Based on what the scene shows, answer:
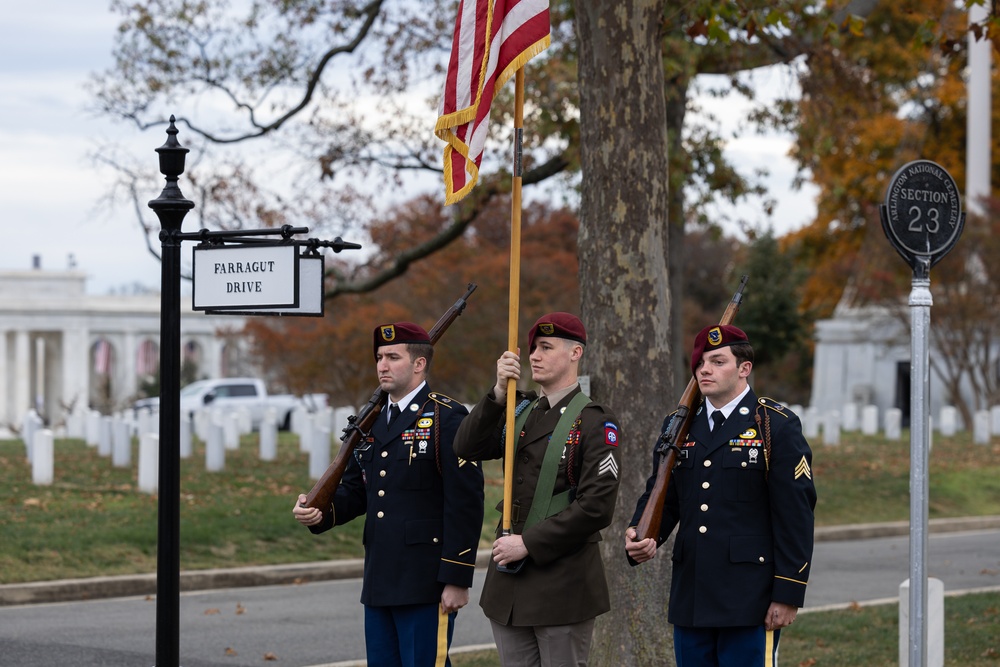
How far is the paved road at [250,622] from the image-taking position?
8.92 metres

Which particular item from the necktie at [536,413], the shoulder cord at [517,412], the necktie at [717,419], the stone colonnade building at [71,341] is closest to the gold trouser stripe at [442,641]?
the shoulder cord at [517,412]

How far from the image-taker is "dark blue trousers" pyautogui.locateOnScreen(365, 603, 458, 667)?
5805 mm

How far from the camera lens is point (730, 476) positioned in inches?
210

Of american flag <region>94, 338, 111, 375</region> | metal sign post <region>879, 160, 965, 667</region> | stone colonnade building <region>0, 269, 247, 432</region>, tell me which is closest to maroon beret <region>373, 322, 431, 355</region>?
metal sign post <region>879, 160, 965, 667</region>

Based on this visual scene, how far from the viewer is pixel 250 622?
10.4m

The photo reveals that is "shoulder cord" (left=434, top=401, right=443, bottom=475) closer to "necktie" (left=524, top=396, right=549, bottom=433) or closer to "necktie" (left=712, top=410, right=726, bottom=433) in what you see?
"necktie" (left=524, top=396, right=549, bottom=433)

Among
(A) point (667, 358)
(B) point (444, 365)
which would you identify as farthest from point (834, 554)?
(B) point (444, 365)

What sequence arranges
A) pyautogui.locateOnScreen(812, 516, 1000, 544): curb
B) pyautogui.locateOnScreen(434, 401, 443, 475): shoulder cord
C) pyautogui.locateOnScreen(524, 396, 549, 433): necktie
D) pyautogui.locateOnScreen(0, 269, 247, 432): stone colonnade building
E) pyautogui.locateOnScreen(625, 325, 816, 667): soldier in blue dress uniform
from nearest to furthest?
pyautogui.locateOnScreen(625, 325, 816, 667): soldier in blue dress uniform
pyautogui.locateOnScreen(524, 396, 549, 433): necktie
pyautogui.locateOnScreen(434, 401, 443, 475): shoulder cord
pyautogui.locateOnScreen(812, 516, 1000, 544): curb
pyautogui.locateOnScreen(0, 269, 247, 432): stone colonnade building

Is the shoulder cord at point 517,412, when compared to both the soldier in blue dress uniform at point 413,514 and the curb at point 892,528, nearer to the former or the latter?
the soldier in blue dress uniform at point 413,514

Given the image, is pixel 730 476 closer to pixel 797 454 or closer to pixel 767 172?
pixel 797 454

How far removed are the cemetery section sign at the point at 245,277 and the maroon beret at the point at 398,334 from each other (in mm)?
642

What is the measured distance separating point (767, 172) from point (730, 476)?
13.2 m

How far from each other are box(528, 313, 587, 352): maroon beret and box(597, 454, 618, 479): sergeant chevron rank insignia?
50 cm

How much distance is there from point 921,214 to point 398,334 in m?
2.59
